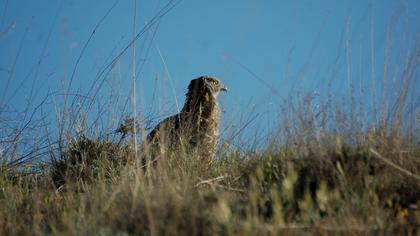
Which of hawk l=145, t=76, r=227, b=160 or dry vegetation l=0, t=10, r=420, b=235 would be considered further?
hawk l=145, t=76, r=227, b=160

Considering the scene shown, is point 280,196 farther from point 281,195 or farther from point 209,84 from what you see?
point 209,84

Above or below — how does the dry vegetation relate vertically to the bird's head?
below

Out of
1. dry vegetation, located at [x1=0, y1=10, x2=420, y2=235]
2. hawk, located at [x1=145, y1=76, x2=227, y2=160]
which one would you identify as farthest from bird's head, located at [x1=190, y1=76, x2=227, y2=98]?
dry vegetation, located at [x1=0, y1=10, x2=420, y2=235]

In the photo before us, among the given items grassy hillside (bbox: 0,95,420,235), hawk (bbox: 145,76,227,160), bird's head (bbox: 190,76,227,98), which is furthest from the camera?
bird's head (bbox: 190,76,227,98)

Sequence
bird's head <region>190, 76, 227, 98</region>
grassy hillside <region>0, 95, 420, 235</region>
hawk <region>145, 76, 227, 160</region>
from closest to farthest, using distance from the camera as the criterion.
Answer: grassy hillside <region>0, 95, 420, 235</region>, hawk <region>145, 76, 227, 160</region>, bird's head <region>190, 76, 227, 98</region>

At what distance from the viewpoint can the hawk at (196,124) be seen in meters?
6.80

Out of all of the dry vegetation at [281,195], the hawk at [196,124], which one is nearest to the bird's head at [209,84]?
the hawk at [196,124]

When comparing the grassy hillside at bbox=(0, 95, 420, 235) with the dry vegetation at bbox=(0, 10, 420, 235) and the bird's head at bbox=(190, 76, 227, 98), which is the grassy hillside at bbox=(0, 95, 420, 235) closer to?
the dry vegetation at bbox=(0, 10, 420, 235)

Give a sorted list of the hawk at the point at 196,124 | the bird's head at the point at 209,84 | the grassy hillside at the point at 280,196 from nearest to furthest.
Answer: the grassy hillside at the point at 280,196
the hawk at the point at 196,124
the bird's head at the point at 209,84

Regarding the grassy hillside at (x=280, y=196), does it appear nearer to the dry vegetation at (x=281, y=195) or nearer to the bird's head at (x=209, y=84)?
the dry vegetation at (x=281, y=195)

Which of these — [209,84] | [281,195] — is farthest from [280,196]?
[209,84]

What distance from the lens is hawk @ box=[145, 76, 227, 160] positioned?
6.80 meters

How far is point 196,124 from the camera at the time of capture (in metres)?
7.56

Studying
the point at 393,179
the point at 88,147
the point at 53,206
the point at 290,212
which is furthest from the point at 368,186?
the point at 88,147
